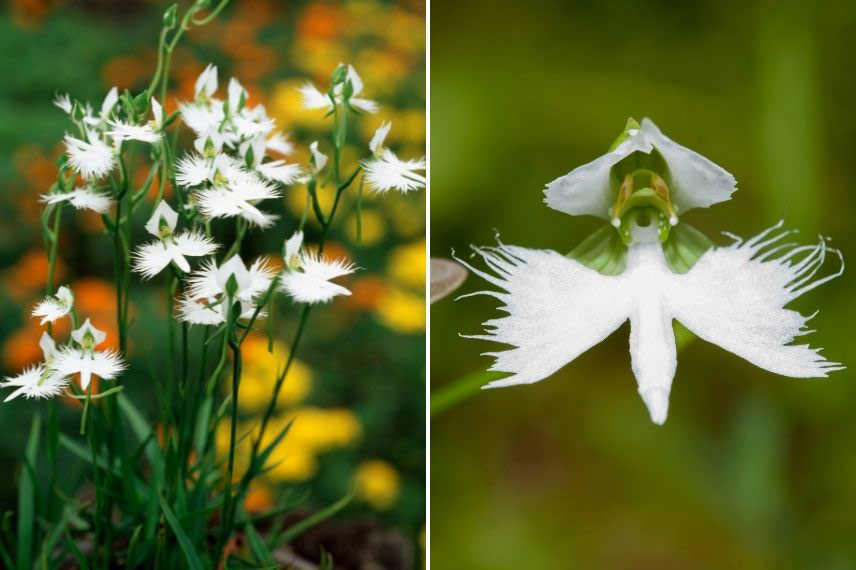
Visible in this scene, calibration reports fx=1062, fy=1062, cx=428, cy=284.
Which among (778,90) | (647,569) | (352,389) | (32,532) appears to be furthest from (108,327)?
(778,90)

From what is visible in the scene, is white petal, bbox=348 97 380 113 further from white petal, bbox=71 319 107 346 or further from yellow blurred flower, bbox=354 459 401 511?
yellow blurred flower, bbox=354 459 401 511

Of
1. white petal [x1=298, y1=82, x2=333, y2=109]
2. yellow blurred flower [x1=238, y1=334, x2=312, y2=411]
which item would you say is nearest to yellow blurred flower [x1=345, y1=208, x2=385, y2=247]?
yellow blurred flower [x1=238, y1=334, x2=312, y2=411]

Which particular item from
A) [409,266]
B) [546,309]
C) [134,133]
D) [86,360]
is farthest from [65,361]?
[409,266]

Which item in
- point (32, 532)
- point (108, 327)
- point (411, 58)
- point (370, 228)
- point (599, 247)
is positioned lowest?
point (32, 532)

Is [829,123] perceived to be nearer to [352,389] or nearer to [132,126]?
[352,389]

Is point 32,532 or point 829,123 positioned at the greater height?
point 829,123

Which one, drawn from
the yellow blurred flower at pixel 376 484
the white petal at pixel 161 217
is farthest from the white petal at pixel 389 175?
the yellow blurred flower at pixel 376 484

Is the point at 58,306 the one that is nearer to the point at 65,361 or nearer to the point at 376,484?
the point at 65,361
